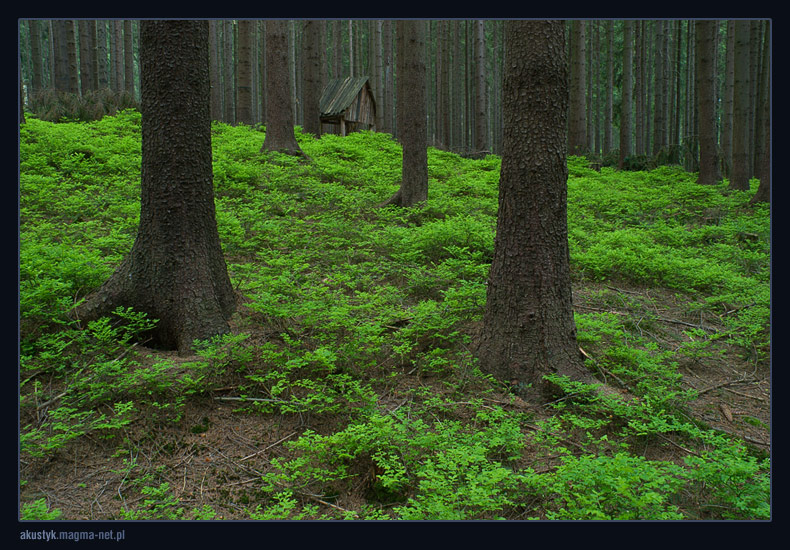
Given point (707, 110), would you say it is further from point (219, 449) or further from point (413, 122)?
point (219, 449)

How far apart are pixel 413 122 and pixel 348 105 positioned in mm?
9923

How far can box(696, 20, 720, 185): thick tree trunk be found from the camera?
12945 millimetres

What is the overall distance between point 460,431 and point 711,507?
163cm

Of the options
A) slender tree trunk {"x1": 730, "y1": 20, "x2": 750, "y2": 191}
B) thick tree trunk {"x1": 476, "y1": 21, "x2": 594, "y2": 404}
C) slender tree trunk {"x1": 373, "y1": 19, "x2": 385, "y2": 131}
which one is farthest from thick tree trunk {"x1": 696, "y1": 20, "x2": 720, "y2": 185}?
slender tree trunk {"x1": 373, "y1": 19, "x2": 385, "y2": 131}

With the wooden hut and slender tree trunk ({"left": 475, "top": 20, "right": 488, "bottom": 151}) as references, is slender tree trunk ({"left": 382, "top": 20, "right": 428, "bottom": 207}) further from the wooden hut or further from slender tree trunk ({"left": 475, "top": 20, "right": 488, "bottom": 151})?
the wooden hut

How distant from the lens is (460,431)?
381 centimetres

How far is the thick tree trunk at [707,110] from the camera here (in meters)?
12.9

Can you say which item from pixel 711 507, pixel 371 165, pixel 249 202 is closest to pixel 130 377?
pixel 711 507

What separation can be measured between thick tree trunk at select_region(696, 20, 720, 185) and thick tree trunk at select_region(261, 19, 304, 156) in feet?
33.6

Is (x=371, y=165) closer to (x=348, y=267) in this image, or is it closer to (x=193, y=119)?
(x=348, y=267)

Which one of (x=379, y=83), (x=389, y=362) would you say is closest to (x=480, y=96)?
(x=379, y=83)

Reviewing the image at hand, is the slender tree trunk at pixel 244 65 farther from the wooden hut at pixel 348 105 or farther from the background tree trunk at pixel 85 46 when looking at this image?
the background tree trunk at pixel 85 46

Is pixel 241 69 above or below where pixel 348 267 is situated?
above

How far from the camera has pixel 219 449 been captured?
3.73 metres
